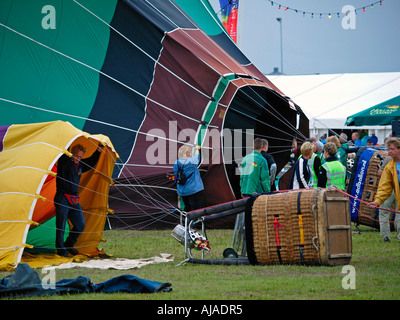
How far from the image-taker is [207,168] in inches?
385

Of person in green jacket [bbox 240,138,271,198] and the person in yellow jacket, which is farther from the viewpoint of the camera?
person in green jacket [bbox 240,138,271,198]

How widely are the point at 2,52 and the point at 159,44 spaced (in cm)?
205

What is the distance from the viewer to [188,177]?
9094 millimetres

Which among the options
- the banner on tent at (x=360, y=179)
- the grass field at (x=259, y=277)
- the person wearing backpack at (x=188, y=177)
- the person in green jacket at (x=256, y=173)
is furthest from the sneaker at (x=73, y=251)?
→ the banner on tent at (x=360, y=179)

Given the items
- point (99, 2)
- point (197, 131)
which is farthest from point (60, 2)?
point (197, 131)

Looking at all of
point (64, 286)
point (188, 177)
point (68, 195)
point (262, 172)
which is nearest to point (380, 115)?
point (262, 172)

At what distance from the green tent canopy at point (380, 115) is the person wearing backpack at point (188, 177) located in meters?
5.67

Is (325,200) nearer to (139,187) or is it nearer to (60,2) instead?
(139,187)

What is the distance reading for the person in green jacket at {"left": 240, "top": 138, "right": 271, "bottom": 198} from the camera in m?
8.89

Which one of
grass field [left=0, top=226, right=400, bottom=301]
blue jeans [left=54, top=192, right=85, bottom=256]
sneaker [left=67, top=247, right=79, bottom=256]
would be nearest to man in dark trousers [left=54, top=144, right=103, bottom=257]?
blue jeans [left=54, top=192, right=85, bottom=256]

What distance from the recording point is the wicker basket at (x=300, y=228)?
611 centimetres

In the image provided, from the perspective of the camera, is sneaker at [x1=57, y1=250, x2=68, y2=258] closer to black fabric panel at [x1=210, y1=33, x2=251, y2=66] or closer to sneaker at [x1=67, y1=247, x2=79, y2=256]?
sneaker at [x1=67, y1=247, x2=79, y2=256]

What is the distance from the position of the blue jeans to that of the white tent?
1045 cm

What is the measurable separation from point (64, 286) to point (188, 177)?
423 centimetres
